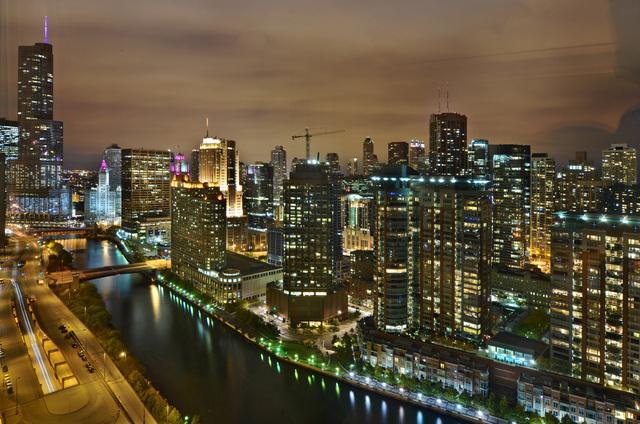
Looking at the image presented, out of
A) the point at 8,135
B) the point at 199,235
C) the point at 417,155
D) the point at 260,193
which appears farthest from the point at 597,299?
the point at 8,135

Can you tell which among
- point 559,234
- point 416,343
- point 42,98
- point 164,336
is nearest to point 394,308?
point 416,343

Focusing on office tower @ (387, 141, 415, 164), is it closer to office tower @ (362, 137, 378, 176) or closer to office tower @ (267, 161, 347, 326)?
office tower @ (362, 137, 378, 176)

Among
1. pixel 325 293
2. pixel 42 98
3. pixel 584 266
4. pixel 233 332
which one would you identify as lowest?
pixel 233 332

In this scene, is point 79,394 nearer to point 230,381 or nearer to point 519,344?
point 230,381

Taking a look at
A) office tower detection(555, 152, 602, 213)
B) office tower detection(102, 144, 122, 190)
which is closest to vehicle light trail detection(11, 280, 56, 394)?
office tower detection(555, 152, 602, 213)

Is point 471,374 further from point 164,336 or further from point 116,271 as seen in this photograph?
point 116,271

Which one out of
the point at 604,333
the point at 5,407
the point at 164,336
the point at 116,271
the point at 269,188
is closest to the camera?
the point at 5,407

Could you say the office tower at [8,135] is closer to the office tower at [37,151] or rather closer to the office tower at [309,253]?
the office tower at [37,151]
